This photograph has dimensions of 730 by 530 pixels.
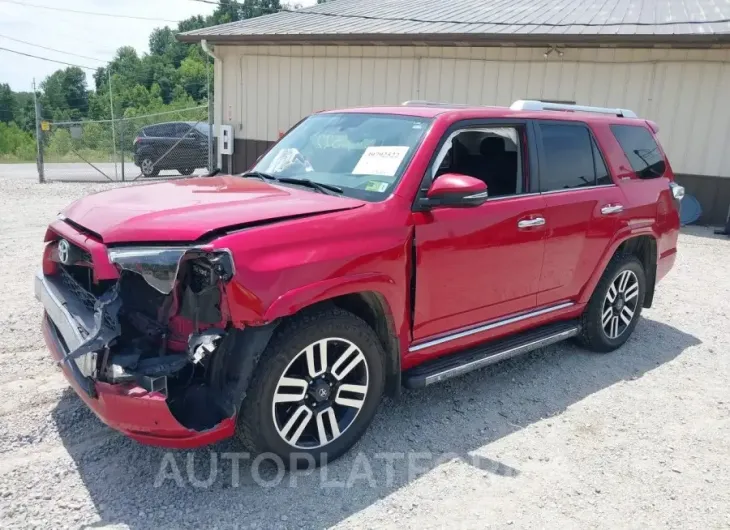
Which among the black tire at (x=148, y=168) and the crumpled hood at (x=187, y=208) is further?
the black tire at (x=148, y=168)

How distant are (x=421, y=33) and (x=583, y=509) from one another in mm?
11243

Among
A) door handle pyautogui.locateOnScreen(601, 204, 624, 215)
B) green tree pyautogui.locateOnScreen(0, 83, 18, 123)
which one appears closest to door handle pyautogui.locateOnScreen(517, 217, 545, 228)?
door handle pyautogui.locateOnScreen(601, 204, 624, 215)

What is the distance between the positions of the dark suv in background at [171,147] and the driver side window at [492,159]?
1431cm

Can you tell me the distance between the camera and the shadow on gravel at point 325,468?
2924 millimetres

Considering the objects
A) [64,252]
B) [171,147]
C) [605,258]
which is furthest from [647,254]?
[171,147]

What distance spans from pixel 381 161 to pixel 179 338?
1.58m

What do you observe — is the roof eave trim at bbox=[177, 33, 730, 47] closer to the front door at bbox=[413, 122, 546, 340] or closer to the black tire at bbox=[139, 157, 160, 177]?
the black tire at bbox=[139, 157, 160, 177]

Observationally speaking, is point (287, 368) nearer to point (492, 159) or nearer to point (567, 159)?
point (492, 159)

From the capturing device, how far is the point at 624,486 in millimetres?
3307

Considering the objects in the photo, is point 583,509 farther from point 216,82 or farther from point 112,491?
point 216,82

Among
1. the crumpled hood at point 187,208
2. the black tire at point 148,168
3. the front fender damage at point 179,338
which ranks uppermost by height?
the crumpled hood at point 187,208

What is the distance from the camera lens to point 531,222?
410 cm

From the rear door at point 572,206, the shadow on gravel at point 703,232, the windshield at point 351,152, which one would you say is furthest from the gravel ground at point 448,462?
the shadow on gravel at point 703,232

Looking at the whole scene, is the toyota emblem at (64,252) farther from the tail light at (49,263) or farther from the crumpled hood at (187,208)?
the tail light at (49,263)
